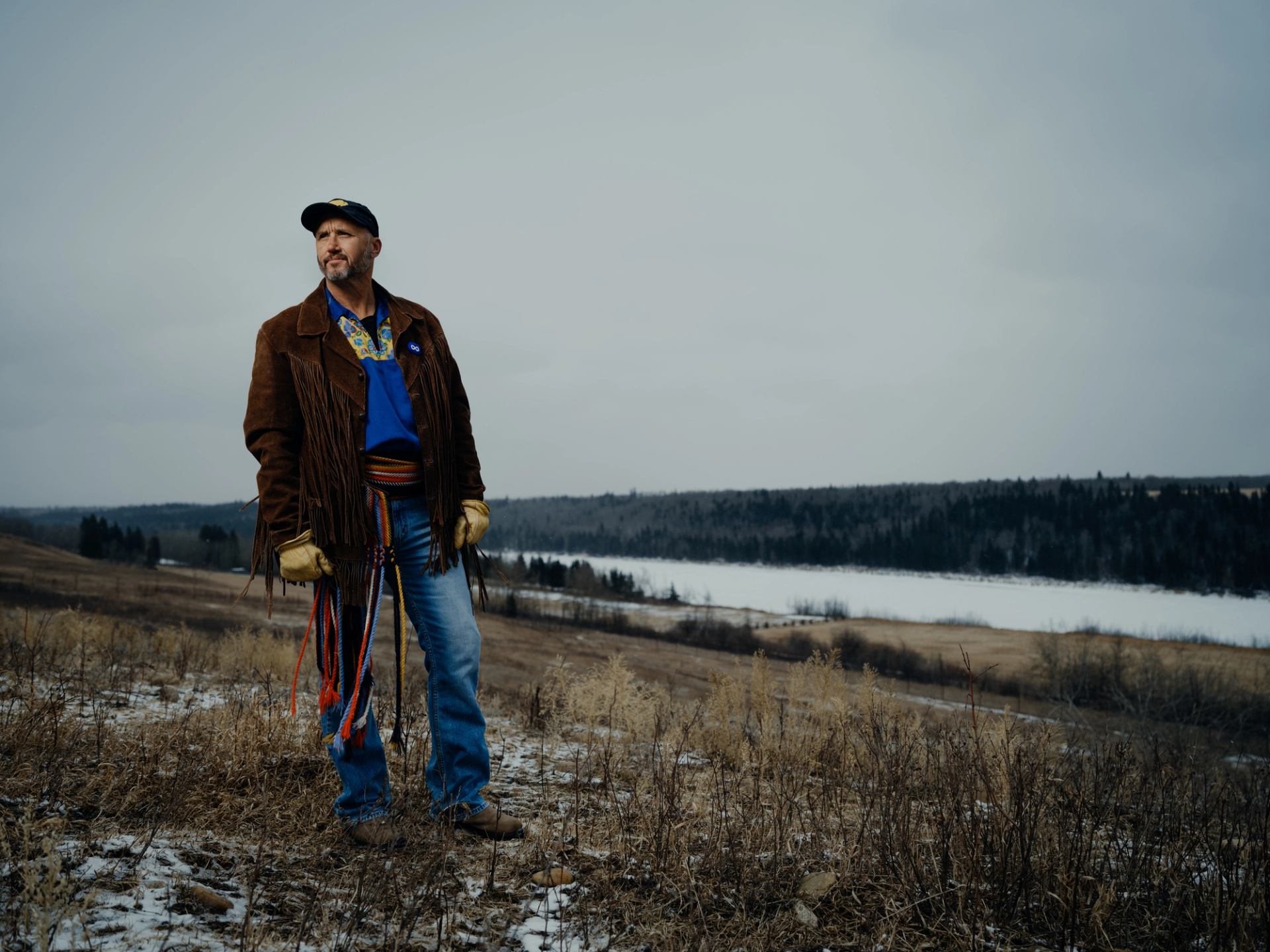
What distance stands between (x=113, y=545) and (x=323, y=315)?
2822 inches

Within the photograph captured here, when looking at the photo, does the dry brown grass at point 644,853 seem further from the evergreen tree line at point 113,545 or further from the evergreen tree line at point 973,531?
the evergreen tree line at point 973,531

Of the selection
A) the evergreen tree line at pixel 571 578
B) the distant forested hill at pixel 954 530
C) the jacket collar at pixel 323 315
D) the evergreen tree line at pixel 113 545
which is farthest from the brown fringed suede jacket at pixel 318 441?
the distant forested hill at pixel 954 530

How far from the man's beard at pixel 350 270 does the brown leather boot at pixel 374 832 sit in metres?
2.05

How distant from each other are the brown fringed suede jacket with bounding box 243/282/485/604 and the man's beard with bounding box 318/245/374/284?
0.10 m

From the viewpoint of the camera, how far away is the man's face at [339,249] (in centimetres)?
292

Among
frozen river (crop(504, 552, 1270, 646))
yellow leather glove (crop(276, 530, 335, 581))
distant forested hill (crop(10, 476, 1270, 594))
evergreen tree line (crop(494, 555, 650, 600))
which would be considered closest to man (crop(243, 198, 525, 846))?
yellow leather glove (crop(276, 530, 335, 581))

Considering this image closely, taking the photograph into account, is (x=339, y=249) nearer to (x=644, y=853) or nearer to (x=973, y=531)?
(x=644, y=853)

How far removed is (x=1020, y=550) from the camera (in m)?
94.4

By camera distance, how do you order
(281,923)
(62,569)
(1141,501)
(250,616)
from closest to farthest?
(281,923)
(250,616)
(62,569)
(1141,501)

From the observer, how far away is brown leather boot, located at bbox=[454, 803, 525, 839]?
2820 mm

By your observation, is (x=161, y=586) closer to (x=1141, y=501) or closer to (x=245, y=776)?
(x=245, y=776)

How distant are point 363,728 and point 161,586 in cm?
3311

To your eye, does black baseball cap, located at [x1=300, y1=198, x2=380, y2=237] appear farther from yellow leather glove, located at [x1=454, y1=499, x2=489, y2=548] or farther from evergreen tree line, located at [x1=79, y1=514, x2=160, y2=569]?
evergreen tree line, located at [x1=79, y1=514, x2=160, y2=569]

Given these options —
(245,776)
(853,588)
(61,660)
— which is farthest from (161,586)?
(853,588)
